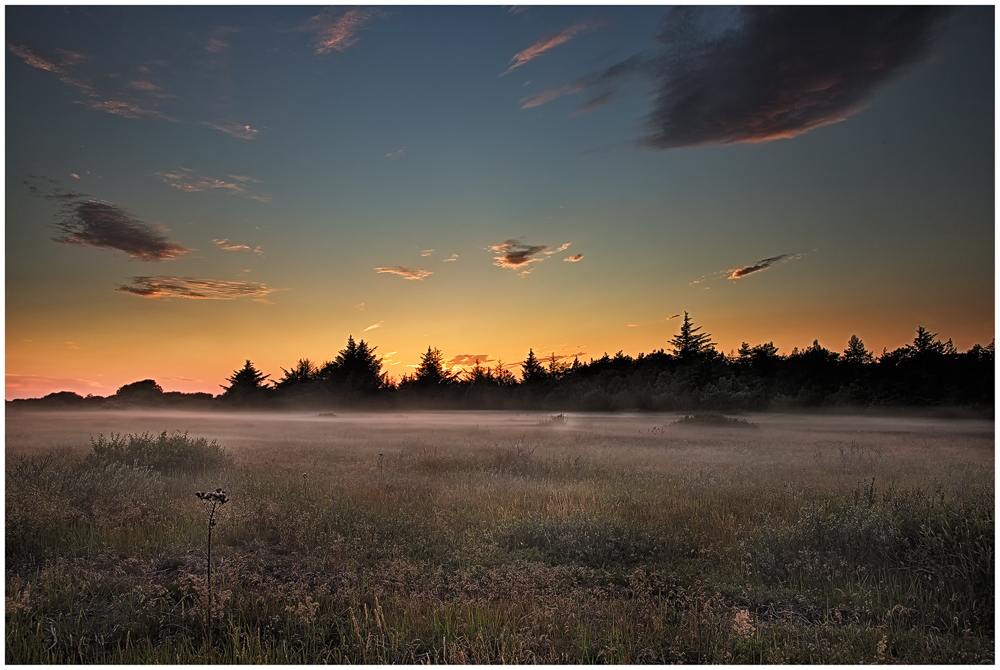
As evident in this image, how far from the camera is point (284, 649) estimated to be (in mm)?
4258

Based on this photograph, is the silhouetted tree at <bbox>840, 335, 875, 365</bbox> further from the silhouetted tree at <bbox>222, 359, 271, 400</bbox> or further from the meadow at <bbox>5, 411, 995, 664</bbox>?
the silhouetted tree at <bbox>222, 359, 271, 400</bbox>

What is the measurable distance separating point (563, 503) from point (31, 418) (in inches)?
637

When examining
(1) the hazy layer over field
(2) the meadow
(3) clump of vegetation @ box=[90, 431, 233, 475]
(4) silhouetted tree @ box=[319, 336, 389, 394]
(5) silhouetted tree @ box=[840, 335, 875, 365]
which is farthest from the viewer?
(4) silhouetted tree @ box=[319, 336, 389, 394]

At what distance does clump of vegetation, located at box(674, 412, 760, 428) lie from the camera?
1040 inches

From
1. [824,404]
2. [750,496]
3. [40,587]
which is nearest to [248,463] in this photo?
[40,587]

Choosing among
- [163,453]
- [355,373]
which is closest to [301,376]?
[355,373]

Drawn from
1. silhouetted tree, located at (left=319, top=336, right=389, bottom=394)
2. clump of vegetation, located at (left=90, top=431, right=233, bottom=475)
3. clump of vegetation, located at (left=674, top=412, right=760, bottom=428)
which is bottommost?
clump of vegetation, located at (left=674, top=412, right=760, bottom=428)

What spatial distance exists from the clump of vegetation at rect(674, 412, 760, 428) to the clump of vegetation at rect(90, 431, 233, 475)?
22159 mm

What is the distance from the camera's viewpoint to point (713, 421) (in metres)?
27.2

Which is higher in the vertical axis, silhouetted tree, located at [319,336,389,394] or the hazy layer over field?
silhouetted tree, located at [319,336,389,394]

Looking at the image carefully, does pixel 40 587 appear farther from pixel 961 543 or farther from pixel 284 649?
pixel 961 543

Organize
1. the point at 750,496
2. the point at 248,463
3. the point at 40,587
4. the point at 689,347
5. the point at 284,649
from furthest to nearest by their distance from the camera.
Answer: the point at 689,347 < the point at 248,463 < the point at 750,496 < the point at 40,587 < the point at 284,649

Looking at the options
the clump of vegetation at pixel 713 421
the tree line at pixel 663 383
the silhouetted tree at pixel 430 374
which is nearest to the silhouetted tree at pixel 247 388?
the tree line at pixel 663 383

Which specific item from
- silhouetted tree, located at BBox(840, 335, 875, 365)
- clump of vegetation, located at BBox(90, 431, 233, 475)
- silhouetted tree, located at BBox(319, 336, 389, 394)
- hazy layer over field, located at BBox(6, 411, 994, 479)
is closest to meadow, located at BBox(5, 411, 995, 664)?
clump of vegetation, located at BBox(90, 431, 233, 475)
